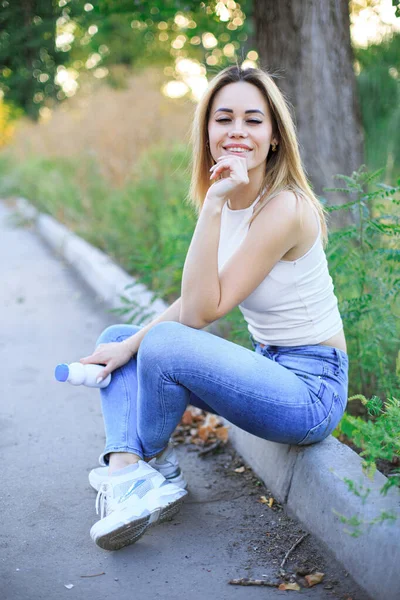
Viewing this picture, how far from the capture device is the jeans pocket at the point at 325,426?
2480 mm

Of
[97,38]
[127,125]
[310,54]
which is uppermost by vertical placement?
[97,38]

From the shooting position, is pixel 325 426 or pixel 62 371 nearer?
pixel 325 426

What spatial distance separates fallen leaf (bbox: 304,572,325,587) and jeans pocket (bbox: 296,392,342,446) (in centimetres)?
47

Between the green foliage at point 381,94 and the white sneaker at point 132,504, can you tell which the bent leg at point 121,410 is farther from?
the green foliage at point 381,94

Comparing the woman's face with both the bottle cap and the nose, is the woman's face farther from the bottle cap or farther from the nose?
the bottle cap

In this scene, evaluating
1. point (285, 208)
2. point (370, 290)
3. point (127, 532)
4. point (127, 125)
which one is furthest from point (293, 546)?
point (127, 125)

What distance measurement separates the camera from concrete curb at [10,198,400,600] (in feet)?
6.61

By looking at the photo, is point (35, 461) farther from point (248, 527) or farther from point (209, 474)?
point (248, 527)

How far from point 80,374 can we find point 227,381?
664mm

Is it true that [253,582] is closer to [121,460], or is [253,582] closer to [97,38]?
[121,460]

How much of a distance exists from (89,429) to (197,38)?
4306mm

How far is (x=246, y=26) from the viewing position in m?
6.45

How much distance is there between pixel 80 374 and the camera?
8.94 feet

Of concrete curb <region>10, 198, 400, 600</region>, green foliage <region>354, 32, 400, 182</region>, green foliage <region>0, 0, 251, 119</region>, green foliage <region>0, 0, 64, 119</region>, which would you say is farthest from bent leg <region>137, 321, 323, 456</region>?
green foliage <region>0, 0, 64, 119</region>
